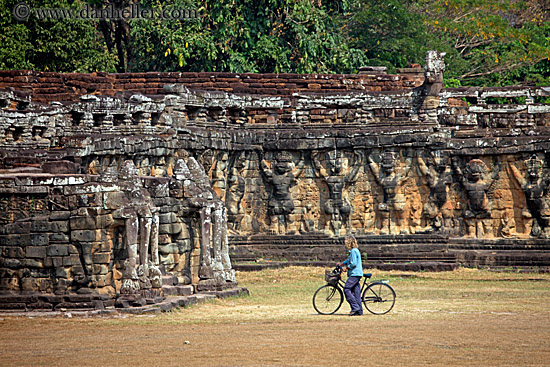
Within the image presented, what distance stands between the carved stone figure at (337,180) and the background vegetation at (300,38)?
27.9 ft

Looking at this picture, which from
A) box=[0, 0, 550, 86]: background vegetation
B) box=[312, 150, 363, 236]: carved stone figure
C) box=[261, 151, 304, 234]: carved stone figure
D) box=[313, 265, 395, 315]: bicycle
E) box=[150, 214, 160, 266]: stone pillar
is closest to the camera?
box=[313, 265, 395, 315]: bicycle

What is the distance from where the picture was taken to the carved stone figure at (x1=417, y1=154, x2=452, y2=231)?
2770cm

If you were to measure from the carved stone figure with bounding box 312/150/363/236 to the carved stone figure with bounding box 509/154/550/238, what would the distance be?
4195 mm

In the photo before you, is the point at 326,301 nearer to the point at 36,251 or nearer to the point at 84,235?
the point at 84,235

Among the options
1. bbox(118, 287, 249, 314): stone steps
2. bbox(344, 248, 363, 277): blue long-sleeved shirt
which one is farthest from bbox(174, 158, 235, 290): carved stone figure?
bbox(344, 248, 363, 277): blue long-sleeved shirt

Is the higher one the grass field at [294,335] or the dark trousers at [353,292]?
the dark trousers at [353,292]

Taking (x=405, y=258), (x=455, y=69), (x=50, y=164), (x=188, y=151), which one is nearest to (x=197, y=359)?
(x=50, y=164)

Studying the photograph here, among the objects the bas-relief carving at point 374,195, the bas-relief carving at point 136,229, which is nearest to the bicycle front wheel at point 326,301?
the bas-relief carving at point 136,229

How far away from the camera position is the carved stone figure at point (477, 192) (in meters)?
27.4

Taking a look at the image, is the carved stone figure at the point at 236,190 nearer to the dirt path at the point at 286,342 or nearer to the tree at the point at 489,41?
the dirt path at the point at 286,342

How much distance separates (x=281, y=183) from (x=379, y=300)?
10.5m

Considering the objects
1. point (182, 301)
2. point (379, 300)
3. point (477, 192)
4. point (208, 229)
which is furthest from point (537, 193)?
point (182, 301)

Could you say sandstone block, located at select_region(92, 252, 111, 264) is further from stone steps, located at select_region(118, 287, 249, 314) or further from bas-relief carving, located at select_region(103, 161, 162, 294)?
stone steps, located at select_region(118, 287, 249, 314)

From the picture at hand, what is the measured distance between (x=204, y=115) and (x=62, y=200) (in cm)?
1015
